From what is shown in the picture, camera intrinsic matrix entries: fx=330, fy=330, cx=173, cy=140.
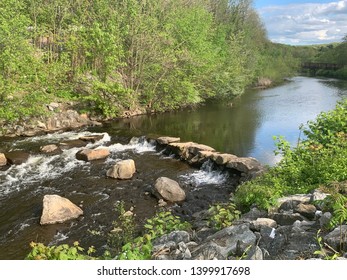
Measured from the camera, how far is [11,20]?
71.1 ft

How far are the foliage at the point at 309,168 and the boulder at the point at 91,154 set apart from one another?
33.0 ft

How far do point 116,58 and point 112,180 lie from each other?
16.0 meters

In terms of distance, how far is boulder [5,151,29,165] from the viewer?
17353 mm

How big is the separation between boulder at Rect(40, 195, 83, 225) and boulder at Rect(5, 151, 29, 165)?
6544mm

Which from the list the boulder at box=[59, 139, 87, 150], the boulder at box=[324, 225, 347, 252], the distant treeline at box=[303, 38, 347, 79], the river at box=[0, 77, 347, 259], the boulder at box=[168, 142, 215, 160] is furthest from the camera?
the distant treeline at box=[303, 38, 347, 79]

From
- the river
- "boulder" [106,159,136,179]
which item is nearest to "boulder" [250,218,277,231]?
the river

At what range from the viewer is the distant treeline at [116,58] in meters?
27.8

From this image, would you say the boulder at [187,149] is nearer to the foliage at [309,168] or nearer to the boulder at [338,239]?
the foliage at [309,168]

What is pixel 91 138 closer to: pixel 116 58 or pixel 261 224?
pixel 116 58

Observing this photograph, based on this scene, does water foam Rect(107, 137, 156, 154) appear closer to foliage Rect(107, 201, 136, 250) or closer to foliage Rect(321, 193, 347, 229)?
foliage Rect(107, 201, 136, 250)

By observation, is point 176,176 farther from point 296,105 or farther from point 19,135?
point 296,105

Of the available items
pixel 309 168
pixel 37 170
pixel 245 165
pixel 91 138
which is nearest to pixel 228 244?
pixel 309 168

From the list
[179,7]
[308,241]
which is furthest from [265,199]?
[179,7]

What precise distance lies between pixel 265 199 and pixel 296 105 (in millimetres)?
30017
